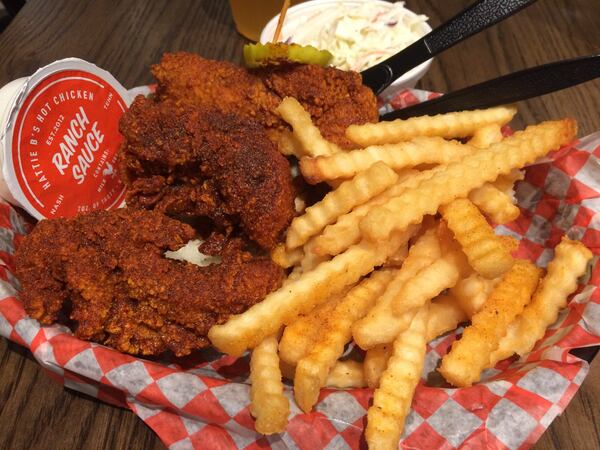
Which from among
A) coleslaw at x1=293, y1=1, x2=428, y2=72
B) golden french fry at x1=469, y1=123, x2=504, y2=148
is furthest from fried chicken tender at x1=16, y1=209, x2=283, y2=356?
coleslaw at x1=293, y1=1, x2=428, y2=72

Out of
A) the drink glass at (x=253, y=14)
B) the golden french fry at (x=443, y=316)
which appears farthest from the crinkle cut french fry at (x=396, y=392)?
the drink glass at (x=253, y=14)

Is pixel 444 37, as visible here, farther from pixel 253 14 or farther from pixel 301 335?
pixel 253 14

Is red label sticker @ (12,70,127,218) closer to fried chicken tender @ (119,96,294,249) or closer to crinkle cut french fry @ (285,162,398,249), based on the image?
fried chicken tender @ (119,96,294,249)

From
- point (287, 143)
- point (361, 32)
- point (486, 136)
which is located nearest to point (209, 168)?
point (287, 143)

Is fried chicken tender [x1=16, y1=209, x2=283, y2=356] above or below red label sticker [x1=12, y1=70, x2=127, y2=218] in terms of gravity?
below

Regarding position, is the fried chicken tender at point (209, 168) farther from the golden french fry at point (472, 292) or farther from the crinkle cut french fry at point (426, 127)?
the golden french fry at point (472, 292)

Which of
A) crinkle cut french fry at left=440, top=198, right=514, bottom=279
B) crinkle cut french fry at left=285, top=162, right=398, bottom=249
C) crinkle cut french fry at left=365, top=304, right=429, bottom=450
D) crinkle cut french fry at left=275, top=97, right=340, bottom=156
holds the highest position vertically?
crinkle cut french fry at left=275, top=97, right=340, bottom=156

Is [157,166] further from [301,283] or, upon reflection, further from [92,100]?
[301,283]
